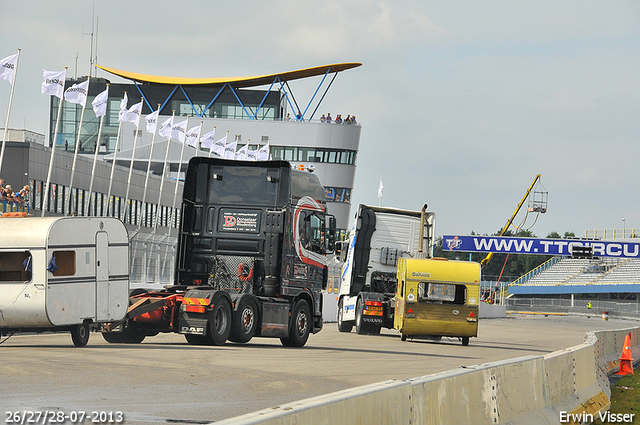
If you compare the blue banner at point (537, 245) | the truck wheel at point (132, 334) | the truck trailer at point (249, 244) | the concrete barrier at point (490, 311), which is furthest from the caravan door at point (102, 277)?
the blue banner at point (537, 245)

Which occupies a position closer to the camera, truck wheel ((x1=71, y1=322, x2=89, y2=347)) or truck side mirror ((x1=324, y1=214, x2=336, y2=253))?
truck wheel ((x1=71, y1=322, x2=89, y2=347))

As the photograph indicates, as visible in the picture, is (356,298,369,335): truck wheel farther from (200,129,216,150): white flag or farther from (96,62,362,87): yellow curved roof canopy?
(96,62,362,87): yellow curved roof canopy

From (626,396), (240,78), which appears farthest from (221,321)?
(240,78)

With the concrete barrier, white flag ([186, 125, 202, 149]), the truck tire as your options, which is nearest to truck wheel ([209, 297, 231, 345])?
the truck tire

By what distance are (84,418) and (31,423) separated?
0.55m

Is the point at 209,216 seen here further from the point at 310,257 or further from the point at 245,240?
the point at 310,257

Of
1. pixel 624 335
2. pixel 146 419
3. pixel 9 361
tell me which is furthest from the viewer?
pixel 624 335

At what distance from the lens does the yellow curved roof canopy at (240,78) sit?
279ft

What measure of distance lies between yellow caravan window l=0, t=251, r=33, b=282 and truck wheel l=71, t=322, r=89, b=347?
1.30 metres

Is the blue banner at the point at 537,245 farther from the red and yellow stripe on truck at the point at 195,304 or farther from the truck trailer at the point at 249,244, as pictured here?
the red and yellow stripe on truck at the point at 195,304

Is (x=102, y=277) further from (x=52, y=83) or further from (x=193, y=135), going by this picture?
(x=193, y=135)

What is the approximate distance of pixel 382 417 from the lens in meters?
6.20

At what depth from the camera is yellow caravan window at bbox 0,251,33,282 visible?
16062 mm

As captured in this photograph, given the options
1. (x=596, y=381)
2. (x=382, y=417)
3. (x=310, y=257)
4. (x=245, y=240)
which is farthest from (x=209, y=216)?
(x=382, y=417)
